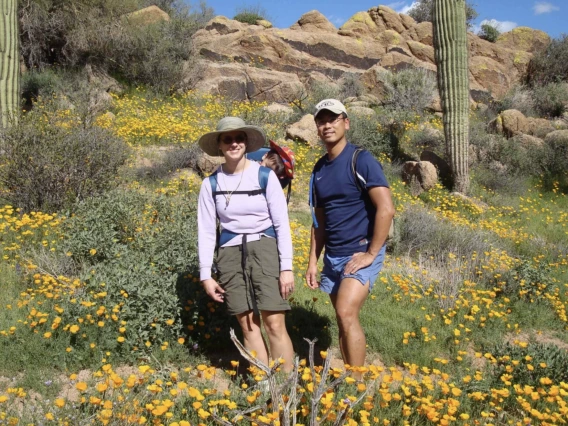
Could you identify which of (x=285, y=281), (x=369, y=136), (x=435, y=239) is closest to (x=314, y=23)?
(x=369, y=136)

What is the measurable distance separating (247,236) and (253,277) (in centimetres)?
25

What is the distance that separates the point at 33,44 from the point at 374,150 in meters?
9.48

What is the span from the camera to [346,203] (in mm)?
2926

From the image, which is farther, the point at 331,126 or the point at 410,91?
the point at 410,91

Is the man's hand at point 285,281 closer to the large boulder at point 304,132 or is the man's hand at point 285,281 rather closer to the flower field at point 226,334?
the flower field at point 226,334

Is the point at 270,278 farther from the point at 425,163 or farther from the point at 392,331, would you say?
the point at 425,163

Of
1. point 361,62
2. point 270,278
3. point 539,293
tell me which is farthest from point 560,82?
point 270,278

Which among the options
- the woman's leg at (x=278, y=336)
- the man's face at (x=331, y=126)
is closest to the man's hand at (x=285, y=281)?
the woman's leg at (x=278, y=336)

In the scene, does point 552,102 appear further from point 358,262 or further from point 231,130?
point 231,130

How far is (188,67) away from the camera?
580 inches

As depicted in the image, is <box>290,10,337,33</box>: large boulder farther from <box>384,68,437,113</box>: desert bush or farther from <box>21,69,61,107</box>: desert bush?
<box>21,69,61,107</box>: desert bush

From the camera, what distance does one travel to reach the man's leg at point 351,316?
2.85 meters

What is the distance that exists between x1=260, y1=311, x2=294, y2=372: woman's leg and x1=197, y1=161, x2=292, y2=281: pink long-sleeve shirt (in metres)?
0.30

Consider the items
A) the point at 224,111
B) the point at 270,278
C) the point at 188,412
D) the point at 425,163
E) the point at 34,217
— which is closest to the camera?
the point at 188,412
